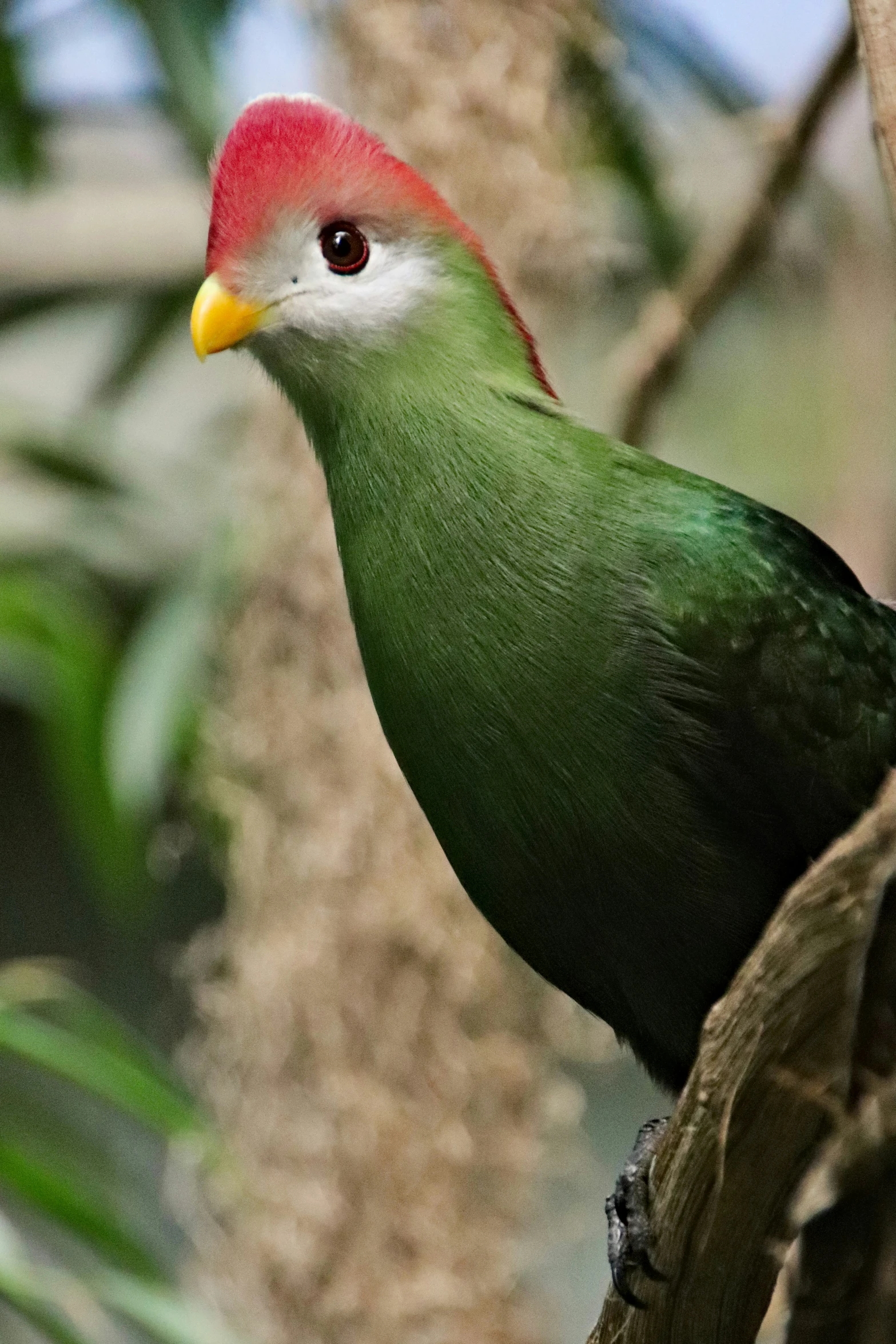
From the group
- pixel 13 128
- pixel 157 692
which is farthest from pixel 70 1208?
pixel 13 128

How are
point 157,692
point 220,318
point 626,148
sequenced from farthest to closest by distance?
point 626,148 < point 157,692 < point 220,318

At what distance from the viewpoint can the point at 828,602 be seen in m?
1.30

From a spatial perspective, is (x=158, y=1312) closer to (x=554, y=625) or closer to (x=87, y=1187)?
(x=87, y=1187)

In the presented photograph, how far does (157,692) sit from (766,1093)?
186 cm

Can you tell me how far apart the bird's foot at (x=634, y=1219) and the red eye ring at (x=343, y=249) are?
0.74 metres

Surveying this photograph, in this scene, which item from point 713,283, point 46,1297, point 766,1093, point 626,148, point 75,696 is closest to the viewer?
point 766,1093

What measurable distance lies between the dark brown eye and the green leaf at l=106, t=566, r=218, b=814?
1.27 meters

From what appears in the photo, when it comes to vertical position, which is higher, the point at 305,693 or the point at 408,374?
the point at 305,693

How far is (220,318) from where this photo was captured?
53.5 inches

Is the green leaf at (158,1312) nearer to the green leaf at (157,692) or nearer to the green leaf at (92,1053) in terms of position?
the green leaf at (92,1053)

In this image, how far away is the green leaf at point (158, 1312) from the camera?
1699mm

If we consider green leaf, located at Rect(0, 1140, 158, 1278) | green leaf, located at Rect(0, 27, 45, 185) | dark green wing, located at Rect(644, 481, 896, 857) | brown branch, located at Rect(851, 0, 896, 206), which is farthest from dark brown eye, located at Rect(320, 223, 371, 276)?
green leaf, located at Rect(0, 27, 45, 185)

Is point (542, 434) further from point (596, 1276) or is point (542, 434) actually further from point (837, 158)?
point (596, 1276)

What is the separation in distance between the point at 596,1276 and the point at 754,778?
278 centimetres
